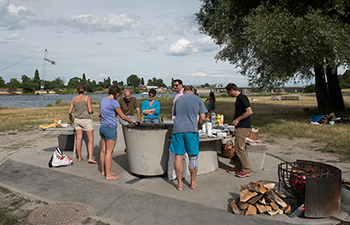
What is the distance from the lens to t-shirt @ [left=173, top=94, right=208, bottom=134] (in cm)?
449

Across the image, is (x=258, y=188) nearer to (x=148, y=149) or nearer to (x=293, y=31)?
(x=148, y=149)

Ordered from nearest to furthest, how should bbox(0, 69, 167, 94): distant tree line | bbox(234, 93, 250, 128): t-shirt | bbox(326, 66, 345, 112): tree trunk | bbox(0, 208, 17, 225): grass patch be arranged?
bbox(0, 208, 17, 225): grass patch < bbox(234, 93, 250, 128): t-shirt < bbox(326, 66, 345, 112): tree trunk < bbox(0, 69, 167, 94): distant tree line

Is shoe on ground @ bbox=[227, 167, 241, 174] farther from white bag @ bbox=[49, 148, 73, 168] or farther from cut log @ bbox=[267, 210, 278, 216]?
white bag @ bbox=[49, 148, 73, 168]

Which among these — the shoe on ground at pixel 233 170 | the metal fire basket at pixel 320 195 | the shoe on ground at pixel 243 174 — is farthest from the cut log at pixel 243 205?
the shoe on ground at pixel 233 170

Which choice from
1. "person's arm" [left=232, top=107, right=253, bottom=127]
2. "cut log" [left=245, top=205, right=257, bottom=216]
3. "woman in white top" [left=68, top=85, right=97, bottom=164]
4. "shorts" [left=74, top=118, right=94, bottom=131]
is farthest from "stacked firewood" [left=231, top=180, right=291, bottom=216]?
"shorts" [left=74, top=118, right=94, bottom=131]

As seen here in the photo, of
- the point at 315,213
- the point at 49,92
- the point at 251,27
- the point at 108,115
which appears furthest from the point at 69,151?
the point at 49,92

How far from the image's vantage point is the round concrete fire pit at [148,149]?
5.03 m

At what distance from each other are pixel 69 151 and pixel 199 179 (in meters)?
A: 4.34

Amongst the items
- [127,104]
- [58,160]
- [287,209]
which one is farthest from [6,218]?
[127,104]

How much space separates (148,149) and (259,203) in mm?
2243

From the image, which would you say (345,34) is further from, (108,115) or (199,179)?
(108,115)

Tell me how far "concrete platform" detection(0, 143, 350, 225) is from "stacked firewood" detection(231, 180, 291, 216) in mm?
94

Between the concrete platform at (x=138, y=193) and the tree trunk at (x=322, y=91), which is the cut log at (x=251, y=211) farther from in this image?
the tree trunk at (x=322, y=91)

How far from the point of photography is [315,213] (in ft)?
11.6
